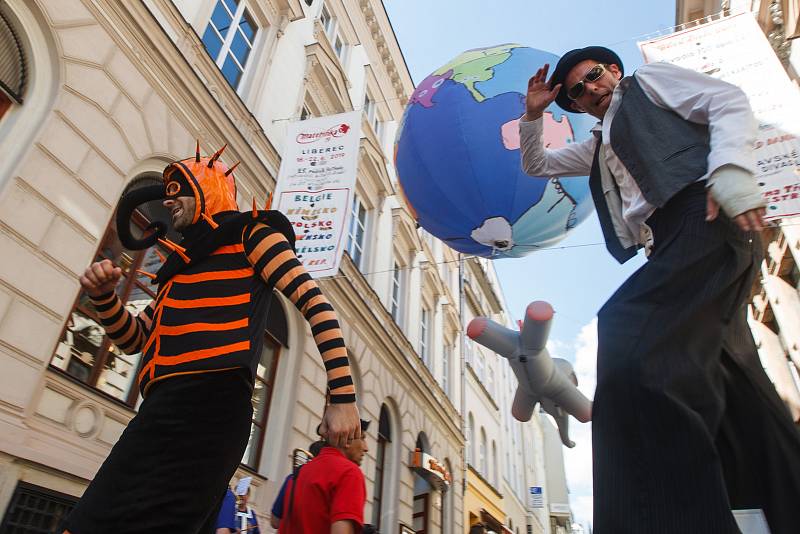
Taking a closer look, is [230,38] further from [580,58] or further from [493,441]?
[493,441]

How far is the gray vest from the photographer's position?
1.57 metres

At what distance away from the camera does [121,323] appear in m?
2.36

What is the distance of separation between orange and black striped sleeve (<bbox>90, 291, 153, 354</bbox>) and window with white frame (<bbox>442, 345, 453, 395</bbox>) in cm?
1661

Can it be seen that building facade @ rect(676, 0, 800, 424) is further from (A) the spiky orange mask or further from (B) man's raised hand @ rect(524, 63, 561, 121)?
(A) the spiky orange mask

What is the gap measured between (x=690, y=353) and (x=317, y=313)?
1213mm

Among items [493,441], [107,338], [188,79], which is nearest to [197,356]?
[107,338]

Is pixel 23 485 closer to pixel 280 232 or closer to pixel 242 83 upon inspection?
pixel 280 232

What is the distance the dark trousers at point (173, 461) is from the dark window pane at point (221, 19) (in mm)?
8339

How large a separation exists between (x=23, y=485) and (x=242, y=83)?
697 cm

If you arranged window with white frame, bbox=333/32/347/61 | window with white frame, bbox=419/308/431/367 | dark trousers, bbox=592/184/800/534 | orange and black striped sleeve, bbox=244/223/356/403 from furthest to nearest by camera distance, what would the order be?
window with white frame, bbox=419/308/431/367 → window with white frame, bbox=333/32/347/61 → orange and black striped sleeve, bbox=244/223/356/403 → dark trousers, bbox=592/184/800/534

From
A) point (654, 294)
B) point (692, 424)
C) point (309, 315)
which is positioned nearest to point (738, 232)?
point (654, 294)

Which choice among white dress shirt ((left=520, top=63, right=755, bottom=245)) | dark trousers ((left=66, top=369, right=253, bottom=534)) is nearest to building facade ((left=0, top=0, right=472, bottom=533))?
dark trousers ((left=66, top=369, right=253, bottom=534))

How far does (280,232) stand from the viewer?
7.33 ft

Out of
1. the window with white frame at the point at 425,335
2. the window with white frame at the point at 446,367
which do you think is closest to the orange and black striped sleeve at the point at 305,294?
the window with white frame at the point at 425,335
